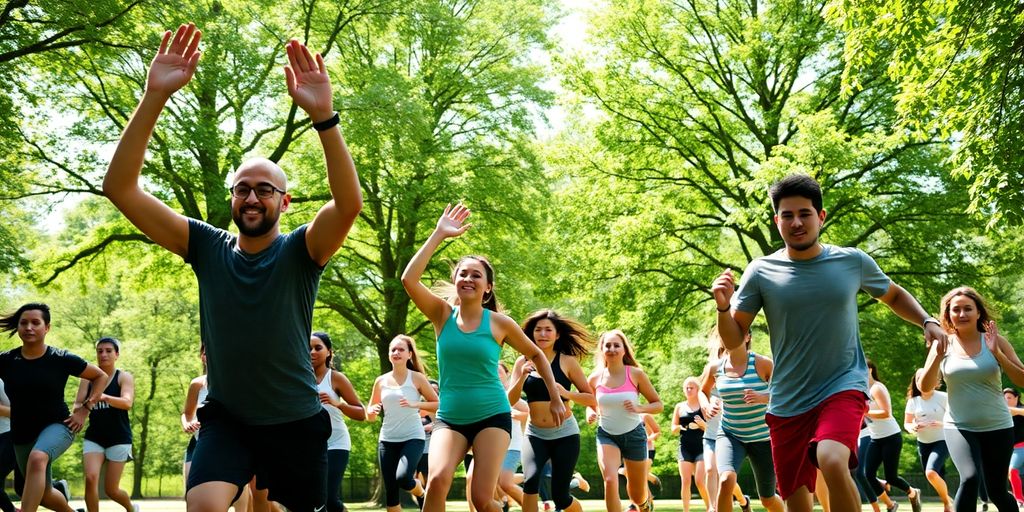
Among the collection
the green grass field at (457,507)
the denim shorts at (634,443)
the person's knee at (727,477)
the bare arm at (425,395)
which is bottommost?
the green grass field at (457,507)

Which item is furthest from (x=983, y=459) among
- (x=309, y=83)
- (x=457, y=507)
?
(x=457, y=507)

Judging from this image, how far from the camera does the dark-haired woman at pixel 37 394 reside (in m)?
10.3

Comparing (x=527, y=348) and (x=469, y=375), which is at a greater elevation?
(x=527, y=348)

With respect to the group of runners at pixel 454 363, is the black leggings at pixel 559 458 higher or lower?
lower

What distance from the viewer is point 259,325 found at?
4.71 metres

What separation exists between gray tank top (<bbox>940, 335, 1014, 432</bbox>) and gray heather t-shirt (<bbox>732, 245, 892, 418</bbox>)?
11.5 feet

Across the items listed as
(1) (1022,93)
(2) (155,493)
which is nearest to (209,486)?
(1) (1022,93)

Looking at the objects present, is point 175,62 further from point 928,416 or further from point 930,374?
point 928,416

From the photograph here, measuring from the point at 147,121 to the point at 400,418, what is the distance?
Result: 789 centimetres

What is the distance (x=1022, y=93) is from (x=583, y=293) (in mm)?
14108

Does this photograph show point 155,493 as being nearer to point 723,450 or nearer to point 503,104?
point 503,104

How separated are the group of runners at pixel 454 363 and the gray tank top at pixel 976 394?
2cm

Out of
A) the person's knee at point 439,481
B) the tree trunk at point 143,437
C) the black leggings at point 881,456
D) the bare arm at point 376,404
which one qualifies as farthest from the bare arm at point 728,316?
the tree trunk at point 143,437

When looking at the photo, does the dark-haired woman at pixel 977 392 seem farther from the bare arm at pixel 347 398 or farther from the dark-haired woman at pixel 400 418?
the dark-haired woman at pixel 400 418
